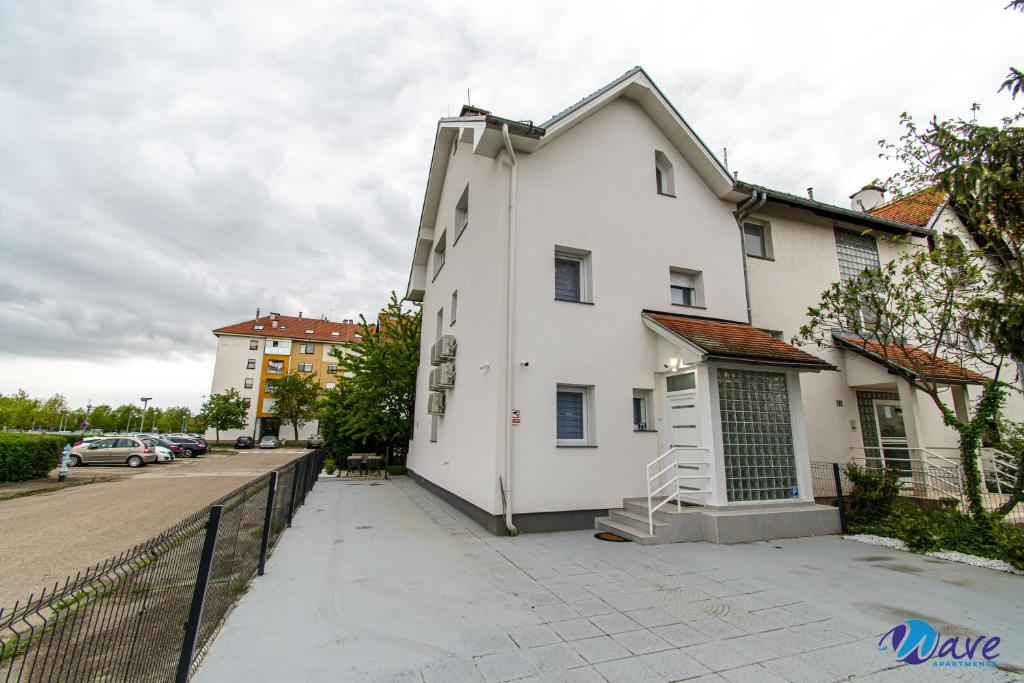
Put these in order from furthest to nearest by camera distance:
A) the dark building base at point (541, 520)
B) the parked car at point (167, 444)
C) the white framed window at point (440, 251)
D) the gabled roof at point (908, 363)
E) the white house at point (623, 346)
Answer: the parked car at point (167, 444), the white framed window at point (440, 251), the gabled roof at point (908, 363), the white house at point (623, 346), the dark building base at point (541, 520)

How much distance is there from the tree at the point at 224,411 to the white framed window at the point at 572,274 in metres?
49.8

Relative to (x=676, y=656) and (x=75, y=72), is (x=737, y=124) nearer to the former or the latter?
(x=676, y=656)

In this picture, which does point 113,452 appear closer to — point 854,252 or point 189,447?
point 189,447

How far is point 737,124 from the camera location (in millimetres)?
10367

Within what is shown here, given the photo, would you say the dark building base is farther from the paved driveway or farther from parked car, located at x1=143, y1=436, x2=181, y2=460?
parked car, located at x1=143, y1=436, x2=181, y2=460

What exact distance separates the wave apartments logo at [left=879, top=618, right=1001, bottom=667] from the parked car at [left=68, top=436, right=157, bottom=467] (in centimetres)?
3140

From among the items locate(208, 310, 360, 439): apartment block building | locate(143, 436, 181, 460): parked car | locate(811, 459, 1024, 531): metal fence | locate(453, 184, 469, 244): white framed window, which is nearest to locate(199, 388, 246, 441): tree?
locate(208, 310, 360, 439): apartment block building

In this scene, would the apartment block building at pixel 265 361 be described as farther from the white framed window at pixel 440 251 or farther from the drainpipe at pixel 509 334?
the drainpipe at pixel 509 334

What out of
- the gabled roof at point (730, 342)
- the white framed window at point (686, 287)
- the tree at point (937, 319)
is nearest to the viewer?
the tree at point (937, 319)

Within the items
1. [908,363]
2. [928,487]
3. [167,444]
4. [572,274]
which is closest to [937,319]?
[908,363]

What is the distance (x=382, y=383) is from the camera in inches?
695

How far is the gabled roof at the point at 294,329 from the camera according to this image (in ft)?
180

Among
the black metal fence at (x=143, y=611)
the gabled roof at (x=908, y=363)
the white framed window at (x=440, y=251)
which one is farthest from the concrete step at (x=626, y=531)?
the white framed window at (x=440, y=251)

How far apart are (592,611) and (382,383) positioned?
14765 mm
